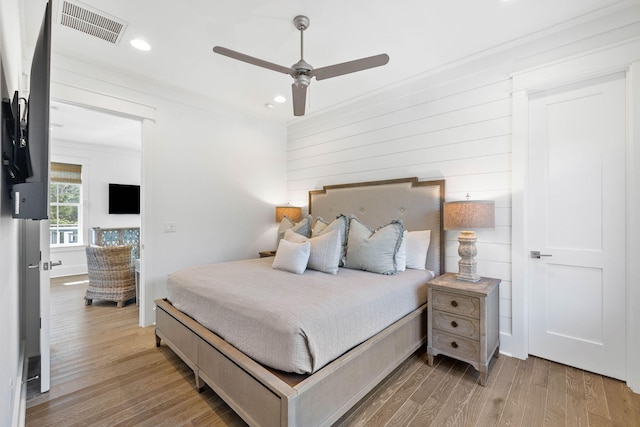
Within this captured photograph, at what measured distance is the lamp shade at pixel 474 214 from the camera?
2410 millimetres

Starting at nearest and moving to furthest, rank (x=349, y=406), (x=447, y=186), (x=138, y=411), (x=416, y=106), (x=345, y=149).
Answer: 1. (x=349, y=406)
2. (x=138, y=411)
3. (x=447, y=186)
4. (x=416, y=106)
5. (x=345, y=149)

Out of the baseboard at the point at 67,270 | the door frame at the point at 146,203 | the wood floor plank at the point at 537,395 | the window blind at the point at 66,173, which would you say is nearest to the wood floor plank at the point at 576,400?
the wood floor plank at the point at 537,395

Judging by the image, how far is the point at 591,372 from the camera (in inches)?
90.3

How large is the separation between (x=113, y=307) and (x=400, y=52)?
473 centimetres

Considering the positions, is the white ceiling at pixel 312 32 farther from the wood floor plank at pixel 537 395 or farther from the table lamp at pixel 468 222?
the wood floor plank at pixel 537 395

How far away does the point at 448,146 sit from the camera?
299 cm

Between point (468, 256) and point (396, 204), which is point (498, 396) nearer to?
point (468, 256)

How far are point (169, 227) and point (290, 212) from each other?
164 cm

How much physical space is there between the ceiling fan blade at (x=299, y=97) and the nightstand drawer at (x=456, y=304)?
1.96 meters

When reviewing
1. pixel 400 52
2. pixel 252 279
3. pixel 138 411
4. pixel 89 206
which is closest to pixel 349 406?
pixel 252 279

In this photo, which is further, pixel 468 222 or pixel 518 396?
pixel 468 222

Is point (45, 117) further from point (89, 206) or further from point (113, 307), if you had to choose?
point (89, 206)

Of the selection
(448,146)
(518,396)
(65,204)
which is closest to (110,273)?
(65,204)

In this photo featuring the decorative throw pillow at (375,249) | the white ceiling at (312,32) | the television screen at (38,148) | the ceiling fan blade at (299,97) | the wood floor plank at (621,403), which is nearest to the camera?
the television screen at (38,148)
